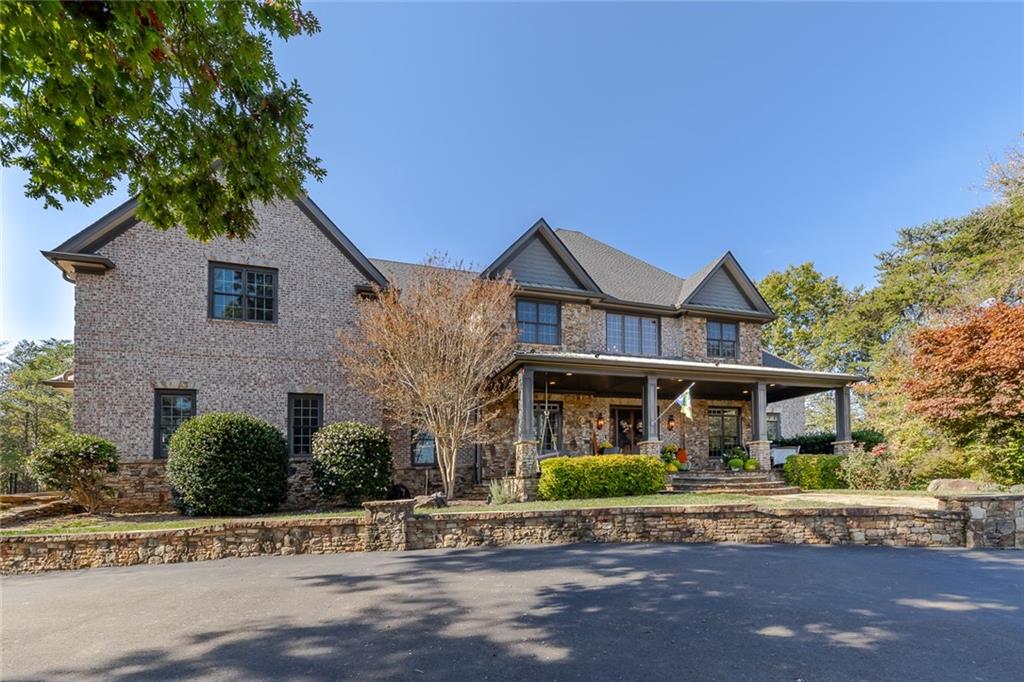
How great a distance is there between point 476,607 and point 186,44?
6129 mm

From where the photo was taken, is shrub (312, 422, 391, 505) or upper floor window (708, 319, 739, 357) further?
upper floor window (708, 319, 739, 357)

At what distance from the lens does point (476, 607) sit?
5.28 metres

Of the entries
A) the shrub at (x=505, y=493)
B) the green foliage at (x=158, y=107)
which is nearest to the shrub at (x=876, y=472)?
the shrub at (x=505, y=493)

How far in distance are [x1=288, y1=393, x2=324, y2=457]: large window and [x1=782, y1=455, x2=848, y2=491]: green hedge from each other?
13977mm

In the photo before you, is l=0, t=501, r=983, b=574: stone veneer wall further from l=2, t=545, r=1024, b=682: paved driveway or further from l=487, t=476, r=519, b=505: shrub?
l=487, t=476, r=519, b=505: shrub

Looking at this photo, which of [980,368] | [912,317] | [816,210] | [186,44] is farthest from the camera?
[912,317]

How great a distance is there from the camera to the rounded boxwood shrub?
1073 centimetres

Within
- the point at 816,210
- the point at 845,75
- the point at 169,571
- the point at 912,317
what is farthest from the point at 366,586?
the point at 912,317

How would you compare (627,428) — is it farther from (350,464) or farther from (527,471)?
(350,464)

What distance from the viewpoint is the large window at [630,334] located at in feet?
59.3

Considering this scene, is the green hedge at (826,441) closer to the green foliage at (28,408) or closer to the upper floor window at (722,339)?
the upper floor window at (722,339)

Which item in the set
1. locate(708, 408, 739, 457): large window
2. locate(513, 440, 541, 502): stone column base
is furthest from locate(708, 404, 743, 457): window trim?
locate(513, 440, 541, 502): stone column base

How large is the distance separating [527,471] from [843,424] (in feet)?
35.4

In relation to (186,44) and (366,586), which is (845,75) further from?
(366,586)
